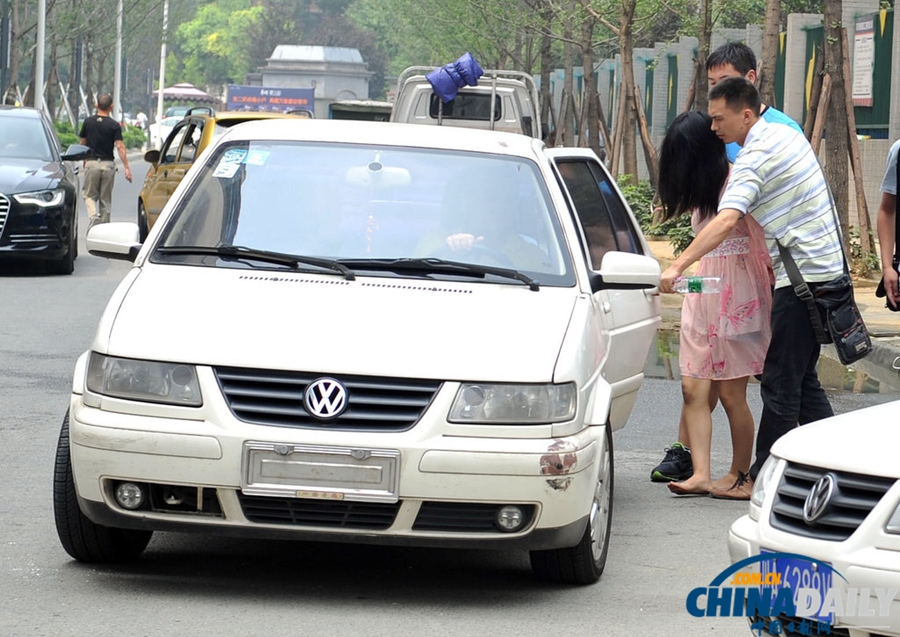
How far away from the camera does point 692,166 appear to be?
705 centimetres

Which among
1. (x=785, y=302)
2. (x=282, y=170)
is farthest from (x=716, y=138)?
(x=282, y=170)

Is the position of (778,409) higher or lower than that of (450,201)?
lower

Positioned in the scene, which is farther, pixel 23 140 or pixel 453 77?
pixel 453 77

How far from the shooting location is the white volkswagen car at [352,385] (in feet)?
16.3

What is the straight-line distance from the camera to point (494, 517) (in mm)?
5094

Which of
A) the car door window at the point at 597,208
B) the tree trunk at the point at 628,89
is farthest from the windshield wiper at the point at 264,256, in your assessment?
the tree trunk at the point at 628,89

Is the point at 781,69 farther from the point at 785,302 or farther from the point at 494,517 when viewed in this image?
the point at 494,517

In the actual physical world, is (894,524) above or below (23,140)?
below

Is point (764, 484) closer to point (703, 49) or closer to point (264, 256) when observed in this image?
point (264, 256)

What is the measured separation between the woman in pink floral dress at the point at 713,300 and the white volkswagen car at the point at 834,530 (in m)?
2.61

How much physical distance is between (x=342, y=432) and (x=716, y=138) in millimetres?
2808

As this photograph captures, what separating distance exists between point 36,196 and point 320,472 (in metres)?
11.3

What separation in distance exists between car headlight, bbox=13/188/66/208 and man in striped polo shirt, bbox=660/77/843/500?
9929mm

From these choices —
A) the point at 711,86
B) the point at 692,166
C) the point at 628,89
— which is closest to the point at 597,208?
the point at 692,166
